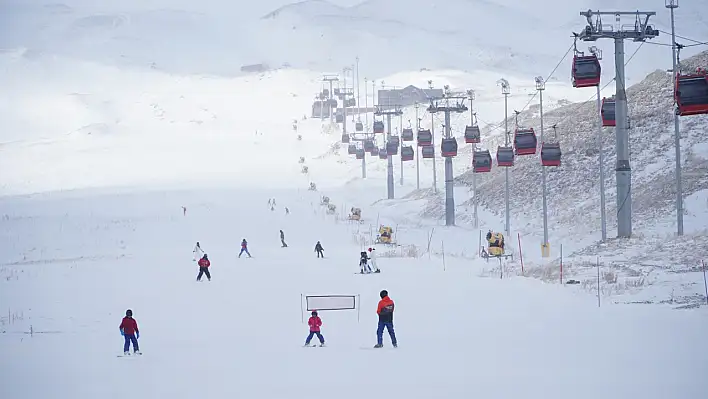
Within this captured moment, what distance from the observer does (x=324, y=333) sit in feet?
70.0

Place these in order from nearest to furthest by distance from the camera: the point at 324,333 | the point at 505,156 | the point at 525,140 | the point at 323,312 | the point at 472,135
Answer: the point at 324,333 → the point at 323,312 → the point at 525,140 → the point at 505,156 → the point at 472,135

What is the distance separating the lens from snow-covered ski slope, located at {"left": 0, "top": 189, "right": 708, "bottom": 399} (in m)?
14.7

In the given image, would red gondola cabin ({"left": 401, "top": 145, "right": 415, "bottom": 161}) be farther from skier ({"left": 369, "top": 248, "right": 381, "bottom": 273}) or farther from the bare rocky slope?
skier ({"left": 369, "top": 248, "right": 381, "bottom": 273})

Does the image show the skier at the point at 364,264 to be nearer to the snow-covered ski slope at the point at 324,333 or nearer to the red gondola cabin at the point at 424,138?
the snow-covered ski slope at the point at 324,333

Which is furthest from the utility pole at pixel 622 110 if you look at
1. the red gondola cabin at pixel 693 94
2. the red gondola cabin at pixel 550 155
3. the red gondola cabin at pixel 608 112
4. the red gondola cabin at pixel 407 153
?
the red gondola cabin at pixel 407 153

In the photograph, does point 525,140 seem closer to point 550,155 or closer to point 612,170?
point 550,155

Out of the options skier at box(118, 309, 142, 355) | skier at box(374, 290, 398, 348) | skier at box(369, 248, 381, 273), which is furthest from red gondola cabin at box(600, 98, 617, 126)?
skier at box(118, 309, 142, 355)

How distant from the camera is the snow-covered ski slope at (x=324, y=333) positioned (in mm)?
14727

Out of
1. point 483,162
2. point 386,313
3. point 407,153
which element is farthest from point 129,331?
point 407,153

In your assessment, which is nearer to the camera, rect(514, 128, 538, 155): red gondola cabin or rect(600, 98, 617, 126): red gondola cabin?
rect(600, 98, 617, 126): red gondola cabin

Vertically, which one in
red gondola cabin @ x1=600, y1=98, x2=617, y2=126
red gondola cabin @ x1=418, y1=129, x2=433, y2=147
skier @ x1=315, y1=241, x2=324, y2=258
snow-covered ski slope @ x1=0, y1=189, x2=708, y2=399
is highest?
red gondola cabin @ x1=418, y1=129, x2=433, y2=147

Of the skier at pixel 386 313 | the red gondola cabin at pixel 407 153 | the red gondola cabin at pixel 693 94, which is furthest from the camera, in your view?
the red gondola cabin at pixel 407 153

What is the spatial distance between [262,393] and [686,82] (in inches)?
780

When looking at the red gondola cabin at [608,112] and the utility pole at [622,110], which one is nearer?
the utility pole at [622,110]
